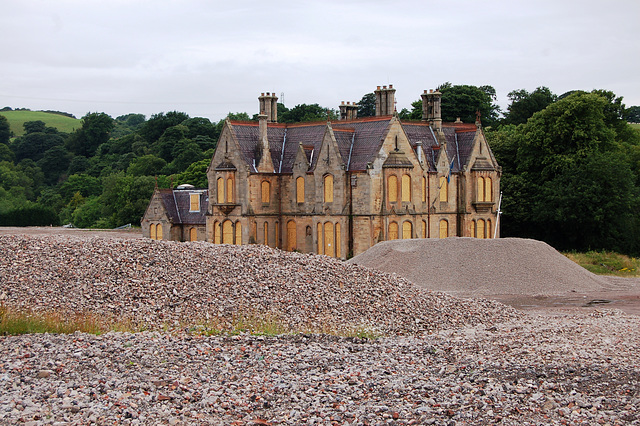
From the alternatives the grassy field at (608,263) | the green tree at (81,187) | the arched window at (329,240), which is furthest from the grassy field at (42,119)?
the grassy field at (608,263)

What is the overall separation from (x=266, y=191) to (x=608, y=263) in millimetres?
21879

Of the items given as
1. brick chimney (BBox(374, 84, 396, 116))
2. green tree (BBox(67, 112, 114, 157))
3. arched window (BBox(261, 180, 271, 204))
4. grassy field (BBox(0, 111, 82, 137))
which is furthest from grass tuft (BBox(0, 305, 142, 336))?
grassy field (BBox(0, 111, 82, 137))

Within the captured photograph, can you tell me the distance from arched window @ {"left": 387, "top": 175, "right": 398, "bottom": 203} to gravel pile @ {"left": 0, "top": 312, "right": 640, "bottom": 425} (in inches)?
1076

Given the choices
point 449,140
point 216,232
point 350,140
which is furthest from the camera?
point 449,140

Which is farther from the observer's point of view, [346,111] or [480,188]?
[346,111]

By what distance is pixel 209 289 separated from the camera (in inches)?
1029

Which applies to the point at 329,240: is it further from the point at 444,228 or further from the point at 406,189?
the point at 444,228

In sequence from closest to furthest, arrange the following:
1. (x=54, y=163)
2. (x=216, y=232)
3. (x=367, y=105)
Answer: (x=216, y=232), (x=367, y=105), (x=54, y=163)

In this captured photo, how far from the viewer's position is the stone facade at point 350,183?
49531 mm

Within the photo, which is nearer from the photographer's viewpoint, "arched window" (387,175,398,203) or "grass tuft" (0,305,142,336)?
"grass tuft" (0,305,142,336)

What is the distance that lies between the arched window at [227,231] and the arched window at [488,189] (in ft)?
58.2

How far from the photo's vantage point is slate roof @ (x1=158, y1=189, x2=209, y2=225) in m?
57.3

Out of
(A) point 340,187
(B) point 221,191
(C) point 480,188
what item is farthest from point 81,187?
(C) point 480,188

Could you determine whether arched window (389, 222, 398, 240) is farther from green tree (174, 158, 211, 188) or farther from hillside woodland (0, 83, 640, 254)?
green tree (174, 158, 211, 188)
